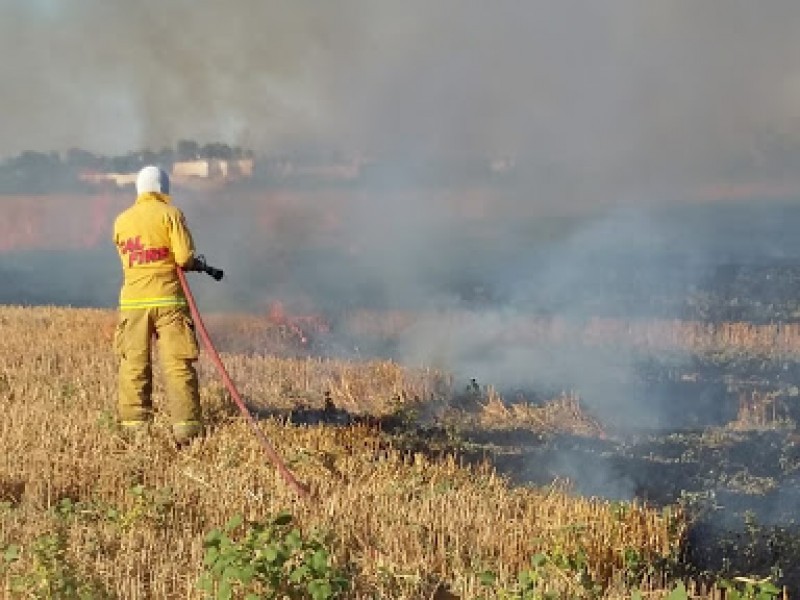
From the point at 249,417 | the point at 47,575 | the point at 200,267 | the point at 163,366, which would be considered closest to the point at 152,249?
the point at 200,267

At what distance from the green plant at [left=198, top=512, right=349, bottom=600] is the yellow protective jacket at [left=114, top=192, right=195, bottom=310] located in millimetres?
3451

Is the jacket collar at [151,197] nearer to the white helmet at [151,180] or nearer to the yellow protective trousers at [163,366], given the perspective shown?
the white helmet at [151,180]

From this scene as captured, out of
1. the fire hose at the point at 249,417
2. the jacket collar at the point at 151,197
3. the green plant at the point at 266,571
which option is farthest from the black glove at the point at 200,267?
the green plant at the point at 266,571

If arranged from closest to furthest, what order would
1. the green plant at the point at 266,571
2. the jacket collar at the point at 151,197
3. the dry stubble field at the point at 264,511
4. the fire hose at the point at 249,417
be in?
the green plant at the point at 266,571 < the dry stubble field at the point at 264,511 < the fire hose at the point at 249,417 < the jacket collar at the point at 151,197

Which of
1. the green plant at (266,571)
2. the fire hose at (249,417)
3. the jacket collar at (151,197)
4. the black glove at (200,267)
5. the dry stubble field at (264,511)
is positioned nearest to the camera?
the green plant at (266,571)

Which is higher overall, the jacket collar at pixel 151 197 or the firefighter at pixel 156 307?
the jacket collar at pixel 151 197

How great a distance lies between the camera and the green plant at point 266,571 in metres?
3.95

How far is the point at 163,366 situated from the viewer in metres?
7.54

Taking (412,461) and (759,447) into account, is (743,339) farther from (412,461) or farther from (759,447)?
(412,461)

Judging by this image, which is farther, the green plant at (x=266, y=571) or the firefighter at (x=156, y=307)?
the firefighter at (x=156, y=307)

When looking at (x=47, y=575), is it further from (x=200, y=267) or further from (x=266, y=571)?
(x=200, y=267)

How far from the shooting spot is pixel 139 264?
7.46 m

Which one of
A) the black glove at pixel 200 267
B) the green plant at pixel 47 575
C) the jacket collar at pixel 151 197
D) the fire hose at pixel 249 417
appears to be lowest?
the green plant at pixel 47 575

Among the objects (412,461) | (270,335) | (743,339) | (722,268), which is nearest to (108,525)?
(412,461)
